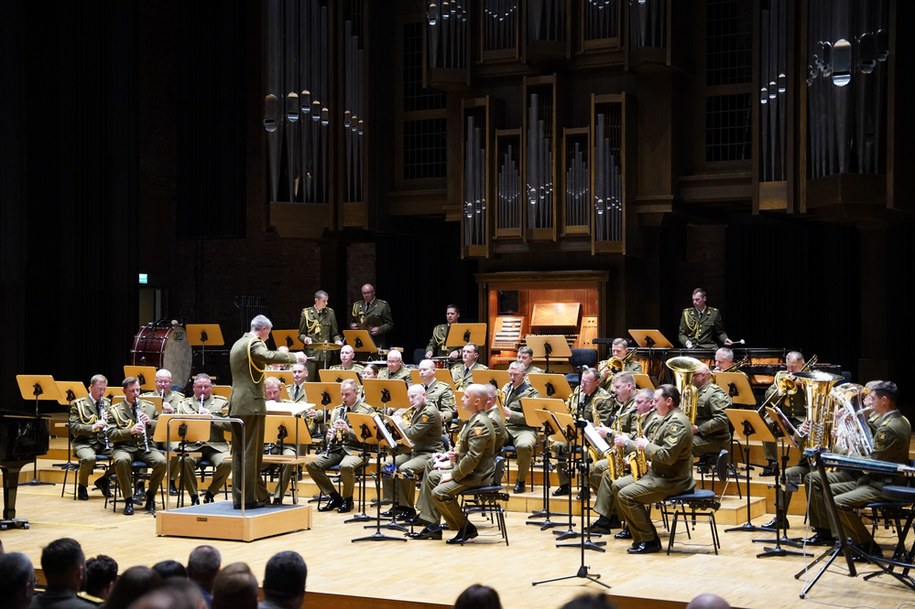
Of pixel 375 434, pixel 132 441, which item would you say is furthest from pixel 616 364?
pixel 132 441

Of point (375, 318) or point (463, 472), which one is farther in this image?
point (375, 318)

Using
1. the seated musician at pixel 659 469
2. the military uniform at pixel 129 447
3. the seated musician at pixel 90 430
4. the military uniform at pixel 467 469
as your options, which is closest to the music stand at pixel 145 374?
the seated musician at pixel 90 430

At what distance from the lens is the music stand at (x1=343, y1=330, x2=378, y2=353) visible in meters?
14.1

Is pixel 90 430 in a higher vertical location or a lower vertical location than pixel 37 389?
lower

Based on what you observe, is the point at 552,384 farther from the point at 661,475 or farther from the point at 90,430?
the point at 90,430

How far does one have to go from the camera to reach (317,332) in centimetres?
1465

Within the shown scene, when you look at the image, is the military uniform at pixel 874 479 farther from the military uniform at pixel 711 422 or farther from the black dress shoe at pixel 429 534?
the black dress shoe at pixel 429 534

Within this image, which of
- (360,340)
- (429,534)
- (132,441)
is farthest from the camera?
(360,340)

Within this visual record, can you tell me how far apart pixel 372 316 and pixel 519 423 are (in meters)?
4.20

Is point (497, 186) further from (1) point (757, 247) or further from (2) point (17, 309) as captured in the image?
(2) point (17, 309)

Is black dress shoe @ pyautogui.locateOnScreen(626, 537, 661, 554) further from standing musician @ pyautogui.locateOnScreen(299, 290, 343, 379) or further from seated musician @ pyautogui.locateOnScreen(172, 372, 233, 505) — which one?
standing musician @ pyautogui.locateOnScreen(299, 290, 343, 379)

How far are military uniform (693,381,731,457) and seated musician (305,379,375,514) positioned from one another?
289cm

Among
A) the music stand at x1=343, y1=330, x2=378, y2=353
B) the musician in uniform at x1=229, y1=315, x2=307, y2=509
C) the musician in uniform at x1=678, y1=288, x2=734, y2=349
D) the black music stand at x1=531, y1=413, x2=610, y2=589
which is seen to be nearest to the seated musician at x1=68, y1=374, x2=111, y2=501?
the musician in uniform at x1=229, y1=315, x2=307, y2=509

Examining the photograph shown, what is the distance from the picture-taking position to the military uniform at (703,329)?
13180 millimetres
